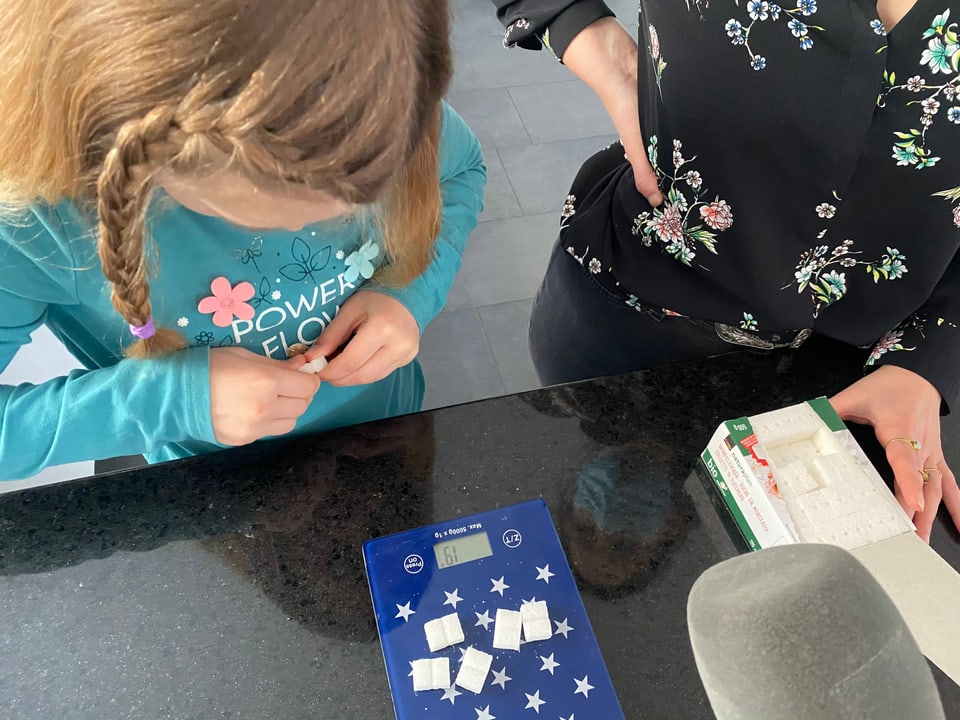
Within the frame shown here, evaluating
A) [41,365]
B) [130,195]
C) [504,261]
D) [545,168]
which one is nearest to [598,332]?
[130,195]

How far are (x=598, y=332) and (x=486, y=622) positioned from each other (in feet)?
1.51

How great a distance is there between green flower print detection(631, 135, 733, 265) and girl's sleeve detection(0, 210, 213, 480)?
51 cm

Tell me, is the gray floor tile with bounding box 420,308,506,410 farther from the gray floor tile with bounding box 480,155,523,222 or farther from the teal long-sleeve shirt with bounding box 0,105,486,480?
the teal long-sleeve shirt with bounding box 0,105,486,480

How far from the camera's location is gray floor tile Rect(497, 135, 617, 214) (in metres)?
1.99

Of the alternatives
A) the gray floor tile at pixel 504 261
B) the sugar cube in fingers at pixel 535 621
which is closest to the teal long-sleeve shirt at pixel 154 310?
the sugar cube in fingers at pixel 535 621

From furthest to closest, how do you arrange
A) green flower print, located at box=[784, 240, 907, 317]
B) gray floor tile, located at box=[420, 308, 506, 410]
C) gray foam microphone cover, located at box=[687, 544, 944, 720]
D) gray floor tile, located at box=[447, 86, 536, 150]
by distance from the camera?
gray floor tile, located at box=[447, 86, 536, 150] → gray floor tile, located at box=[420, 308, 506, 410] → green flower print, located at box=[784, 240, 907, 317] → gray foam microphone cover, located at box=[687, 544, 944, 720]

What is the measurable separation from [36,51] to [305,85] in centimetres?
15

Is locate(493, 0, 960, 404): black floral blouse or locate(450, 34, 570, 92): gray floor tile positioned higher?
locate(493, 0, 960, 404): black floral blouse

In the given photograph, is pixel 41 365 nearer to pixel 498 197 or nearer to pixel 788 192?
pixel 788 192

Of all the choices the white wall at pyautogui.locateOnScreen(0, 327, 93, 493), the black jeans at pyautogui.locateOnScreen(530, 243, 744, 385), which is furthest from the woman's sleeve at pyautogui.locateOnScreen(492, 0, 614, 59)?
the white wall at pyautogui.locateOnScreen(0, 327, 93, 493)

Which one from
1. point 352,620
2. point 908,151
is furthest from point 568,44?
point 352,620

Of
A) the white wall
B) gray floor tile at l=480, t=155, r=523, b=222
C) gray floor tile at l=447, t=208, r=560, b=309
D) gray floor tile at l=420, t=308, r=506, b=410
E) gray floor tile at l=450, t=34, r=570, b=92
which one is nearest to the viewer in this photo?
the white wall

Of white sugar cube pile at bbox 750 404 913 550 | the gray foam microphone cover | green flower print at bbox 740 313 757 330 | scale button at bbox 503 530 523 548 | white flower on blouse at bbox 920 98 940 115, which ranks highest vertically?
the gray foam microphone cover

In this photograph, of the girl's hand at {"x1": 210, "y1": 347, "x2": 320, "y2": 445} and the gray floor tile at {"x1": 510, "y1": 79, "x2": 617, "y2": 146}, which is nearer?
the girl's hand at {"x1": 210, "y1": 347, "x2": 320, "y2": 445}
